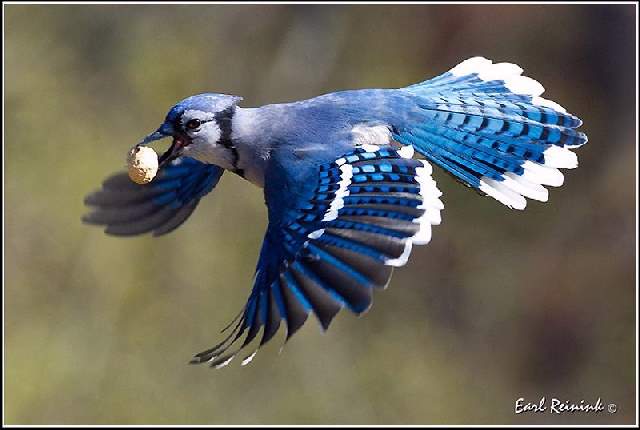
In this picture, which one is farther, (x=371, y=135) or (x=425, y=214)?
(x=371, y=135)

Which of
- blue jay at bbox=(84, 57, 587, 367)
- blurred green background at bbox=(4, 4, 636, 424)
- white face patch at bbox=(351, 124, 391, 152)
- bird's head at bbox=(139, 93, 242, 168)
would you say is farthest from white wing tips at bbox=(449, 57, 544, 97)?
blurred green background at bbox=(4, 4, 636, 424)

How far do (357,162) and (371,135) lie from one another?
16cm

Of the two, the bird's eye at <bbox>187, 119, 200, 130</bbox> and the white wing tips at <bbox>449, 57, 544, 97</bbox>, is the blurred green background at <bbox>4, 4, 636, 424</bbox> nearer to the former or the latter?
the white wing tips at <bbox>449, 57, 544, 97</bbox>

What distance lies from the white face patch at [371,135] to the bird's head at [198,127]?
242 mm

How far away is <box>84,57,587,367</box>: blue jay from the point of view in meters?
2.06

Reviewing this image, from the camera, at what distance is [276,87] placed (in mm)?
4480

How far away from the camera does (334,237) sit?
6.99 feet

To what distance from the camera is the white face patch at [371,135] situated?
7.80 feet

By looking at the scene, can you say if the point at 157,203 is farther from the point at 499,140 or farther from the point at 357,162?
the point at 499,140

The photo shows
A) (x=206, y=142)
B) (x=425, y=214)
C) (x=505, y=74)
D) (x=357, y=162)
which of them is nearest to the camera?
(x=425, y=214)

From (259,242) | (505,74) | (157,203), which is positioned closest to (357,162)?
(505,74)

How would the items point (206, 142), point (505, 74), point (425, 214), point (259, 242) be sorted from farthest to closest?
point (259, 242) → point (505, 74) → point (206, 142) → point (425, 214)

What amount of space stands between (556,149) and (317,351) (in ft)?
6.71

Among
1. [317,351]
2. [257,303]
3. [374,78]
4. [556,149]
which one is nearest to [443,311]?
[317,351]
